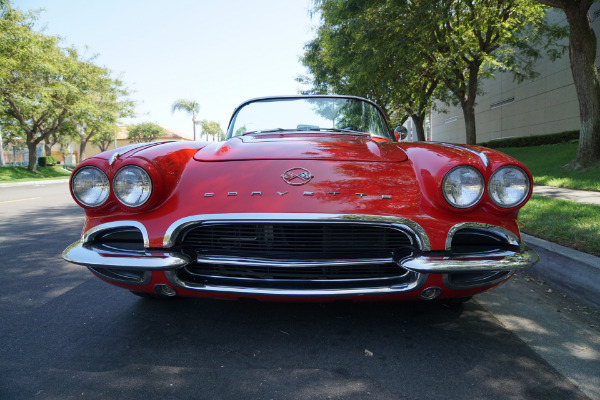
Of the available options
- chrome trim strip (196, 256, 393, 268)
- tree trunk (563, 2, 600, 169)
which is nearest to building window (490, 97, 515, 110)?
tree trunk (563, 2, 600, 169)

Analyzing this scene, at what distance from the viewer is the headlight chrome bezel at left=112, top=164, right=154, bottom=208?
6.21 feet

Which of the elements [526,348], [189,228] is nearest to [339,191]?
[189,228]

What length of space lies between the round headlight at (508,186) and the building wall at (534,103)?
51.8ft

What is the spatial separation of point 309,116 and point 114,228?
1926 mm

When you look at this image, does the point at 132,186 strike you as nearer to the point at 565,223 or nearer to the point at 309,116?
the point at 309,116

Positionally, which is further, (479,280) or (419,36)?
(419,36)

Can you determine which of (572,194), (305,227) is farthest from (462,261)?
(572,194)

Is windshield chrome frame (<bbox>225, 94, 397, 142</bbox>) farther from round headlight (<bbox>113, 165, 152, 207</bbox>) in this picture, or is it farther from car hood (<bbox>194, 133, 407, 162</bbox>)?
round headlight (<bbox>113, 165, 152, 207</bbox>)

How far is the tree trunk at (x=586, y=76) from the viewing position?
25.4ft

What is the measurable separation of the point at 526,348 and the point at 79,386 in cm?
202

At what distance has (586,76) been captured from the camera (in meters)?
7.83

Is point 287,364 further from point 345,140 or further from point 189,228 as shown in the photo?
point 345,140

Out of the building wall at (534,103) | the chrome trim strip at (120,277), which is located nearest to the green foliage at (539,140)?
the building wall at (534,103)

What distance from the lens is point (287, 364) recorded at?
173 centimetres
